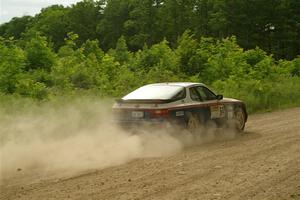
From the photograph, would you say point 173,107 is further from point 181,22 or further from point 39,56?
point 181,22

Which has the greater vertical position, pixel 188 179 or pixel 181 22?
pixel 181 22

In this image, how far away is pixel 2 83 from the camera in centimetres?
1644

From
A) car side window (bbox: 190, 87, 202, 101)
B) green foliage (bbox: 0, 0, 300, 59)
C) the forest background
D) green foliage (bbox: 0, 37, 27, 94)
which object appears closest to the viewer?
car side window (bbox: 190, 87, 202, 101)

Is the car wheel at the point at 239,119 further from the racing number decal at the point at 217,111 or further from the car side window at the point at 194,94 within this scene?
the car side window at the point at 194,94

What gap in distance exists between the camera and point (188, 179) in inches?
308

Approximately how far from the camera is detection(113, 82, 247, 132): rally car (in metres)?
11.1

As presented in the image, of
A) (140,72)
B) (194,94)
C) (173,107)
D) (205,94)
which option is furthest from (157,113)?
(140,72)

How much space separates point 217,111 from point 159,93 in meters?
1.89

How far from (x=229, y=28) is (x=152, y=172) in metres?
58.8

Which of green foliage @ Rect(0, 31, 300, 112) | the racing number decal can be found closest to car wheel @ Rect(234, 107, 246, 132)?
the racing number decal

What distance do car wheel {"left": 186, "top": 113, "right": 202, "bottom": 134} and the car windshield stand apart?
57 centimetres

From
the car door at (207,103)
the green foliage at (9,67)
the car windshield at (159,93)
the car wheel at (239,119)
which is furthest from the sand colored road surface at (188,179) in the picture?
the green foliage at (9,67)

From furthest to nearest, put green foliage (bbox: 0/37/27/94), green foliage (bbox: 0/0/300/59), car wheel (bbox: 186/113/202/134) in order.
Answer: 1. green foliage (bbox: 0/0/300/59)
2. green foliage (bbox: 0/37/27/94)
3. car wheel (bbox: 186/113/202/134)

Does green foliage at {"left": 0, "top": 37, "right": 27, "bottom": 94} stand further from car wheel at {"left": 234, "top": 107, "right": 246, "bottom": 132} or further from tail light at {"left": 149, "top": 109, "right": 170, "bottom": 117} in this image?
car wheel at {"left": 234, "top": 107, "right": 246, "bottom": 132}
